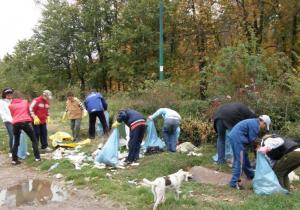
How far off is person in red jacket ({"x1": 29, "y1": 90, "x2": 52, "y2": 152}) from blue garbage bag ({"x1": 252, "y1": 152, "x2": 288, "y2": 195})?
6.26 metres

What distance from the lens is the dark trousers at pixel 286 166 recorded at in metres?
7.52

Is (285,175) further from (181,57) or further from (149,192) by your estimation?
(181,57)

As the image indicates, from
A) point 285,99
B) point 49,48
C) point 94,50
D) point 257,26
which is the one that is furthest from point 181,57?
point 285,99

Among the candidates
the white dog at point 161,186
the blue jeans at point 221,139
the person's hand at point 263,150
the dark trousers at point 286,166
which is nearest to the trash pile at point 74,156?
the blue jeans at point 221,139

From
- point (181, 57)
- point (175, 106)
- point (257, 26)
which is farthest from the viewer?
point (181, 57)

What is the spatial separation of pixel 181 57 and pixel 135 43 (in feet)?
10.4

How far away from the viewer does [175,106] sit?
1359 cm

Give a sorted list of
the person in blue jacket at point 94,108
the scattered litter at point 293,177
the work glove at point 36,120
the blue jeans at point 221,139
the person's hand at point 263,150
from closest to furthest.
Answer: the person's hand at point 263,150, the scattered litter at point 293,177, the blue jeans at point 221,139, the work glove at point 36,120, the person in blue jacket at point 94,108

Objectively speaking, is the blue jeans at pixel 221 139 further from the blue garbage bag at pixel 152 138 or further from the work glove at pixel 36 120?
the work glove at pixel 36 120

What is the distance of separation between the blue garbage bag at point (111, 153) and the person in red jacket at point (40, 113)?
8.21 ft

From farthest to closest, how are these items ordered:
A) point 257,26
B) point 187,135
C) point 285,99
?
point 257,26, point 187,135, point 285,99

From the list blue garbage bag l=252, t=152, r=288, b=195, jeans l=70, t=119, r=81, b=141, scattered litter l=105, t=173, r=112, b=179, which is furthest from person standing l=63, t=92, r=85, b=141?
blue garbage bag l=252, t=152, r=288, b=195

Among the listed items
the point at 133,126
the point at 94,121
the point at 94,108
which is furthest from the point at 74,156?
the point at 94,121

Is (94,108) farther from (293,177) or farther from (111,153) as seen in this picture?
(293,177)
